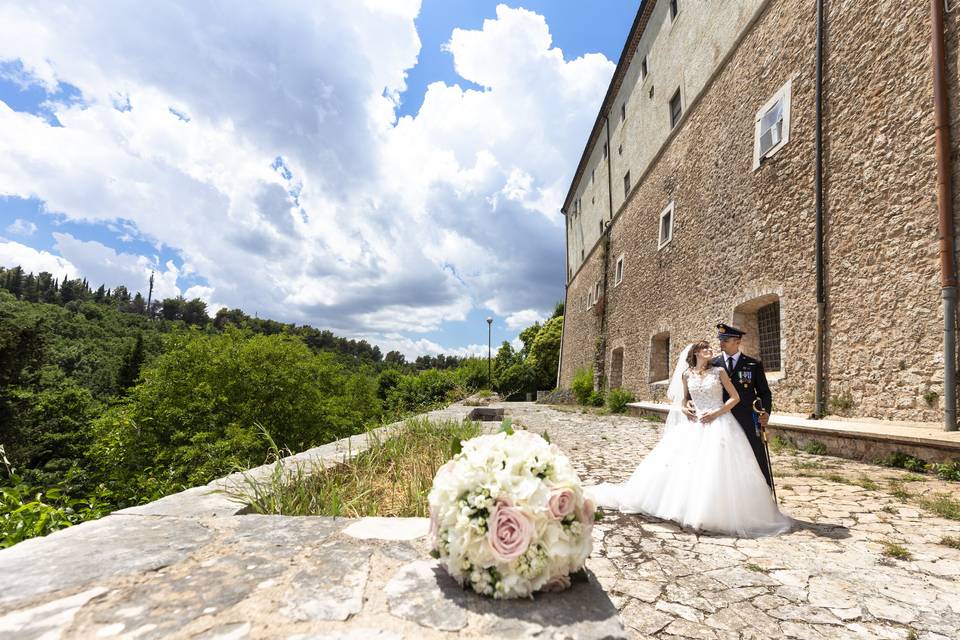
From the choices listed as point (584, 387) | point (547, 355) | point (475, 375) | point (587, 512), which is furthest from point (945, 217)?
point (475, 375)

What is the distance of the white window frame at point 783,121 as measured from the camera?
28.1 feet

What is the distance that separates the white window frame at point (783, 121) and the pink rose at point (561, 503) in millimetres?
9966

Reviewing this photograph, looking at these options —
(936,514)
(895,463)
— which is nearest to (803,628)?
(936,514)

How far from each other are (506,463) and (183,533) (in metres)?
1.56

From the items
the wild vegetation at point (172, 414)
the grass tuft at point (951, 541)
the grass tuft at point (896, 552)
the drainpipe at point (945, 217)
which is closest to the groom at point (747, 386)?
the grass tuft at point (896, 552)

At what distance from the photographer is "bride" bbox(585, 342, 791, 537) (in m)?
3.52

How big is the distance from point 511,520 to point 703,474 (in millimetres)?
3065

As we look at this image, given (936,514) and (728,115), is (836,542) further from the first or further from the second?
(728,115)

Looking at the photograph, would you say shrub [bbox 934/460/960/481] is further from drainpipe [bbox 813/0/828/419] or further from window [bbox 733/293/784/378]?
window [bbox 733/293/784/378]

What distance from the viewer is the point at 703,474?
3723mm

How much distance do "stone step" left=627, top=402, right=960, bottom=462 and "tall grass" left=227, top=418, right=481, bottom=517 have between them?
5.42 meters

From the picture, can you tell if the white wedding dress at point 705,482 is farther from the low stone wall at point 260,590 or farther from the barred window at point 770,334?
the barred window at point 770,334

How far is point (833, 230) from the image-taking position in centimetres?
745

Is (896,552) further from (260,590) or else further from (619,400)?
(619,400)
